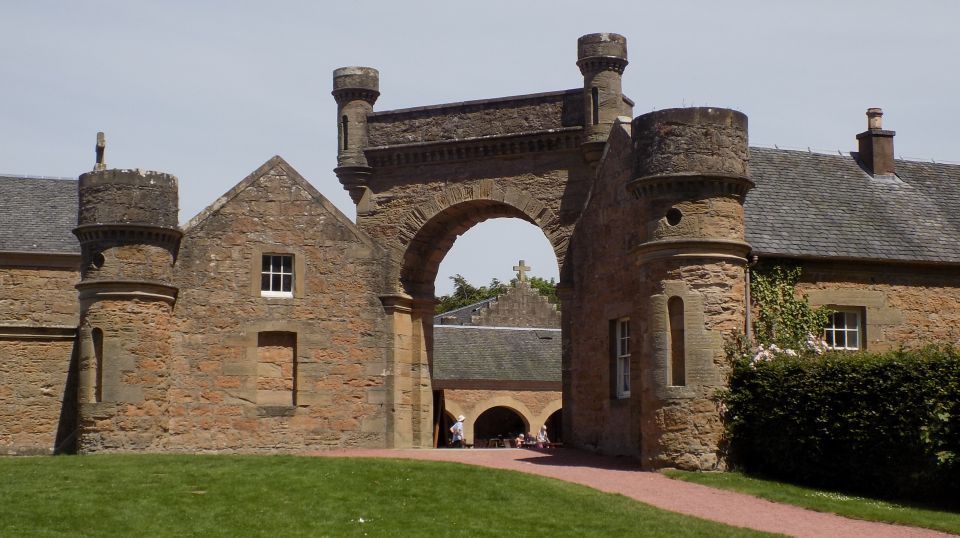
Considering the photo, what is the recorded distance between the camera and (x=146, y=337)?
2544cm

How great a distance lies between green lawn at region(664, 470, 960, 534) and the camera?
1778cm

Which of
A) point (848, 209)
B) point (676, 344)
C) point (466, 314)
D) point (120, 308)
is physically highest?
point (848, 209)

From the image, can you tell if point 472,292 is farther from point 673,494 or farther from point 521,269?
point 673,494

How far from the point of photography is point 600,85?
27359 mm

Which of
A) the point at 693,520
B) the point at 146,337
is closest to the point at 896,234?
the point at 693,520

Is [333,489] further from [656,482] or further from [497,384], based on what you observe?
[497,384]

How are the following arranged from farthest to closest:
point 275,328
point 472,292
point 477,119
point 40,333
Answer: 1. point 472,292
2. point 477,119
3. point 275,328
4. point 40,333

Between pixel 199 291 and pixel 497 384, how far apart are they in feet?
58.4

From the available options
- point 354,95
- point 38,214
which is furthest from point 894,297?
point 38,214

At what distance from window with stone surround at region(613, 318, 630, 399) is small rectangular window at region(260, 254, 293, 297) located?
686cm

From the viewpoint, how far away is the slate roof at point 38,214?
31.8m

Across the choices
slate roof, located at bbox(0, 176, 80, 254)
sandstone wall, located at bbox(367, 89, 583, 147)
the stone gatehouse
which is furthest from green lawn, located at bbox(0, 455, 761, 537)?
slate roof, located at bbox(0, 176, 80, 254)

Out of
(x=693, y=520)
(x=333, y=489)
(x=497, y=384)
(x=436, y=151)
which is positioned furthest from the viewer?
(x=497, y=384)

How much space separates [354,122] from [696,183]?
1069 centimetres
